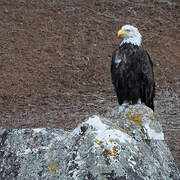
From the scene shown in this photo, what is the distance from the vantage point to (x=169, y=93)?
9461 mm

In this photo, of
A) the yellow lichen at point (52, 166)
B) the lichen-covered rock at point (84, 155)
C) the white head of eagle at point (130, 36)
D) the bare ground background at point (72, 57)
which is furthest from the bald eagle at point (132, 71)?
the bare ground background at point (72, 57)

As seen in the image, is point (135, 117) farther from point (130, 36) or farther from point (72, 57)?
point (72, 57)

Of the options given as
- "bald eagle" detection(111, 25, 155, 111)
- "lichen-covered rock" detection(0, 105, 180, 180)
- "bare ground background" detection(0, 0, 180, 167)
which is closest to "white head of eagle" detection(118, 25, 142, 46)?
"bald eagle" detection(111, 25, 155, 111)

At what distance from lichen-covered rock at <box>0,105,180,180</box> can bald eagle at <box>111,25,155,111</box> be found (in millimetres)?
2262

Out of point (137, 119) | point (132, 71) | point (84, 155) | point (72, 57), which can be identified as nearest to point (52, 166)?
point (84, 155)

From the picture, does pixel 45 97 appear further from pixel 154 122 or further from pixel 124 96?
pixel 154 122

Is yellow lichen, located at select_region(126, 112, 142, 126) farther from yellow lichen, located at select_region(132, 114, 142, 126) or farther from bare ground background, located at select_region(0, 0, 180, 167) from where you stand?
bare ground background, located at select_region(0, 0, 180, 167)

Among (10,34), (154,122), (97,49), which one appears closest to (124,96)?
(154,122)

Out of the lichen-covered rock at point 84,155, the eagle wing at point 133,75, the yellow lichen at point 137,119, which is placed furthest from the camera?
the eagle wing at point 133,75

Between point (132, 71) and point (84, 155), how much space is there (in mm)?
2939

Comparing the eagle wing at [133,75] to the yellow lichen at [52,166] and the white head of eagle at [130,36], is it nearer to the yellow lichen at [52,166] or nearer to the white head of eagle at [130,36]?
the white head of eagle at [130,36]

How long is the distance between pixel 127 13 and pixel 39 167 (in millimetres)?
9390

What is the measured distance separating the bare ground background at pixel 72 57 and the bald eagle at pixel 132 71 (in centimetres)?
403

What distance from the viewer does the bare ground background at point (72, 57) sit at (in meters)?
9.08
